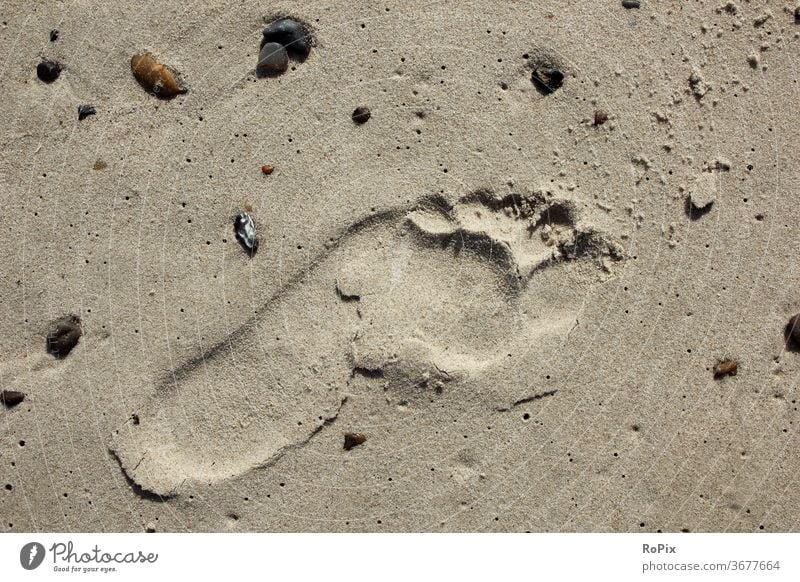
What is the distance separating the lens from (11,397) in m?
3.69

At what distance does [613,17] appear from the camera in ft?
12.4

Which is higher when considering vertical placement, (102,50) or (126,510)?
(102,50)

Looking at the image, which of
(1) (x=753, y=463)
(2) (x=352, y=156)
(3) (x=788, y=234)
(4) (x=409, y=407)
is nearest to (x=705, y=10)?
(3) (x=788, y=234)

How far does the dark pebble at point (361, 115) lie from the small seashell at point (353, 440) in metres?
1.85

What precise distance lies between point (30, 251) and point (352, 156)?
2030 millimetres

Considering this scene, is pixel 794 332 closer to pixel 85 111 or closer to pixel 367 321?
pixel 367 321

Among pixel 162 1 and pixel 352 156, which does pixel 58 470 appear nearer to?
pixel 352 156

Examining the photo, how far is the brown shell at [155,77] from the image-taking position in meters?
3.74

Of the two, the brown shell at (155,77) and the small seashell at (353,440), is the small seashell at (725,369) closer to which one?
the small seashell at (353,440)

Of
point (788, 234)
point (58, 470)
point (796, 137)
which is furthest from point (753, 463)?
point (58, 470)

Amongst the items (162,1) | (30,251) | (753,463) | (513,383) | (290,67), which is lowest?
(753,463)

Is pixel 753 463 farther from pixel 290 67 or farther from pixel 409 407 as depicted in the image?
pixel 290 67
